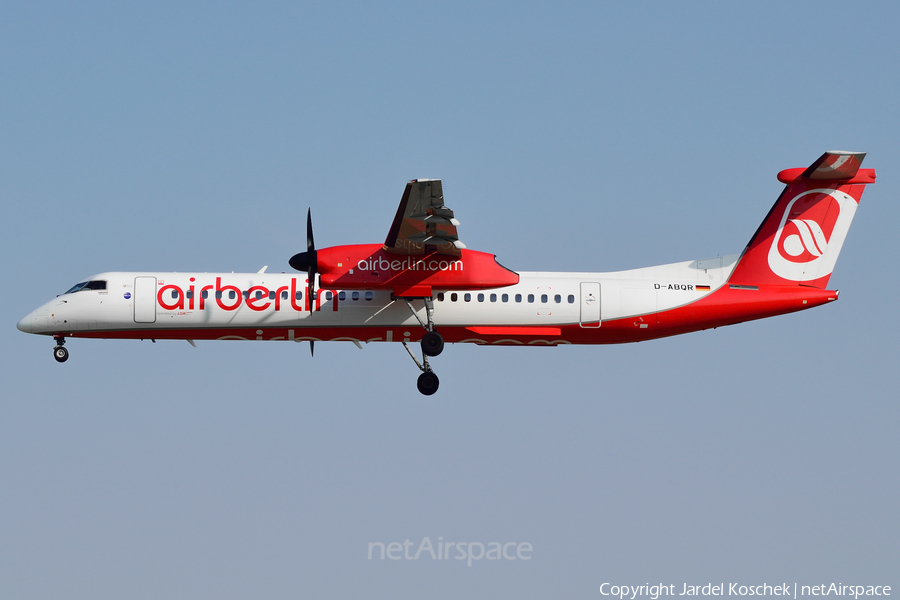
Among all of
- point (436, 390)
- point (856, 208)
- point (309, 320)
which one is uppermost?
point (856, 208)

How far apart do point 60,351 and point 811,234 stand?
18.4 metres

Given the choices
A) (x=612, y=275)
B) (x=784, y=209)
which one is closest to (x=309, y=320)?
(x=612, y=275)

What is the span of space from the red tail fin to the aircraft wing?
7285 mm

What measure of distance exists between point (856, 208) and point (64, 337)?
19435 millimetres

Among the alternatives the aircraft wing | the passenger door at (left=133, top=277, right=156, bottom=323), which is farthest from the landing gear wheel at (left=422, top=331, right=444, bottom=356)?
the passenger door at (left=133, top=277, right=156, bottom=323)

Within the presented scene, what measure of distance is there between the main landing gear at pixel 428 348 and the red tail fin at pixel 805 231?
7321 mm

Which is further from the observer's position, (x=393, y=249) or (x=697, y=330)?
(x=697, y=330)

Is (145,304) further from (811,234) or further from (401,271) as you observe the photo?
(811,234)

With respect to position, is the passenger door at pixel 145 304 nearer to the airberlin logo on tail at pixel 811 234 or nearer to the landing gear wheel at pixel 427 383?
the landing gear wheel at pixel 427 383

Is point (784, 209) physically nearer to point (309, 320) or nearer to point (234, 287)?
point (309, 320)

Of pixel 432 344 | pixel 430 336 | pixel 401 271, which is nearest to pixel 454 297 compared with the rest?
pixel 430 336

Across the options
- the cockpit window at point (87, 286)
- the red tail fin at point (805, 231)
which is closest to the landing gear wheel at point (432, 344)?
the red tail fin at point (805, 231)

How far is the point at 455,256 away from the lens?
22250 millimetres

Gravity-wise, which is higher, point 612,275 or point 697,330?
point 612,275
